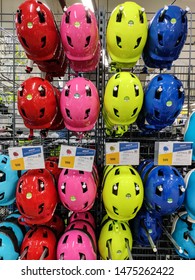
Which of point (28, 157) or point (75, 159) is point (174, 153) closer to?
point (75, 159)

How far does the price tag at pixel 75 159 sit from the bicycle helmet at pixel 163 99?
410mm

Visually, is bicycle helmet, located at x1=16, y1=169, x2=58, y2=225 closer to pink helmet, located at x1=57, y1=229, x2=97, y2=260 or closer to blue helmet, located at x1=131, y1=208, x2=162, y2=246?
pink helmet, located at x1=57, y1=229, x2=97, y2=260

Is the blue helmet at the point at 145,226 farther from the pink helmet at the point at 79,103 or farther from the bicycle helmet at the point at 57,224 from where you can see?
the pink helmet at the point at 79,103

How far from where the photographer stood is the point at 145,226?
64.4 inches

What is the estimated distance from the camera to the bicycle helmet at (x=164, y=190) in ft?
4.70

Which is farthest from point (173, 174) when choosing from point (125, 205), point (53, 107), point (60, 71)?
point (60, 71)

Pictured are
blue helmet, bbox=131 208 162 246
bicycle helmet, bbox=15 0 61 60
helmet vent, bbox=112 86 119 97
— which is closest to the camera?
bicycle helmet, bbox=15 0 61 60

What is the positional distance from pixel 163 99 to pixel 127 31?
387 mm

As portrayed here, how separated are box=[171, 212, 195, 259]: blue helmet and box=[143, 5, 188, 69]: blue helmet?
95 cm

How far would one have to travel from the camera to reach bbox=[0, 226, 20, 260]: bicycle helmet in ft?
4.72

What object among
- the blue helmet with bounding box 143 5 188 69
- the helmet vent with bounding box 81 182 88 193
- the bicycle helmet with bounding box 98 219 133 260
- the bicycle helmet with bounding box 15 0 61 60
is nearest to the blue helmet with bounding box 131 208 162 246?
the bicycle helmet with bounding box 98 219 133 260

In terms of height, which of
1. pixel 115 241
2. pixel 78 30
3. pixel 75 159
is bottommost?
pixel 115 241

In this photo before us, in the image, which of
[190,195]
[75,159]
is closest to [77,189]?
[75,159]

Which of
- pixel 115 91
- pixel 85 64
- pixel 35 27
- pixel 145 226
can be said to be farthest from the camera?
pixel 145 226
